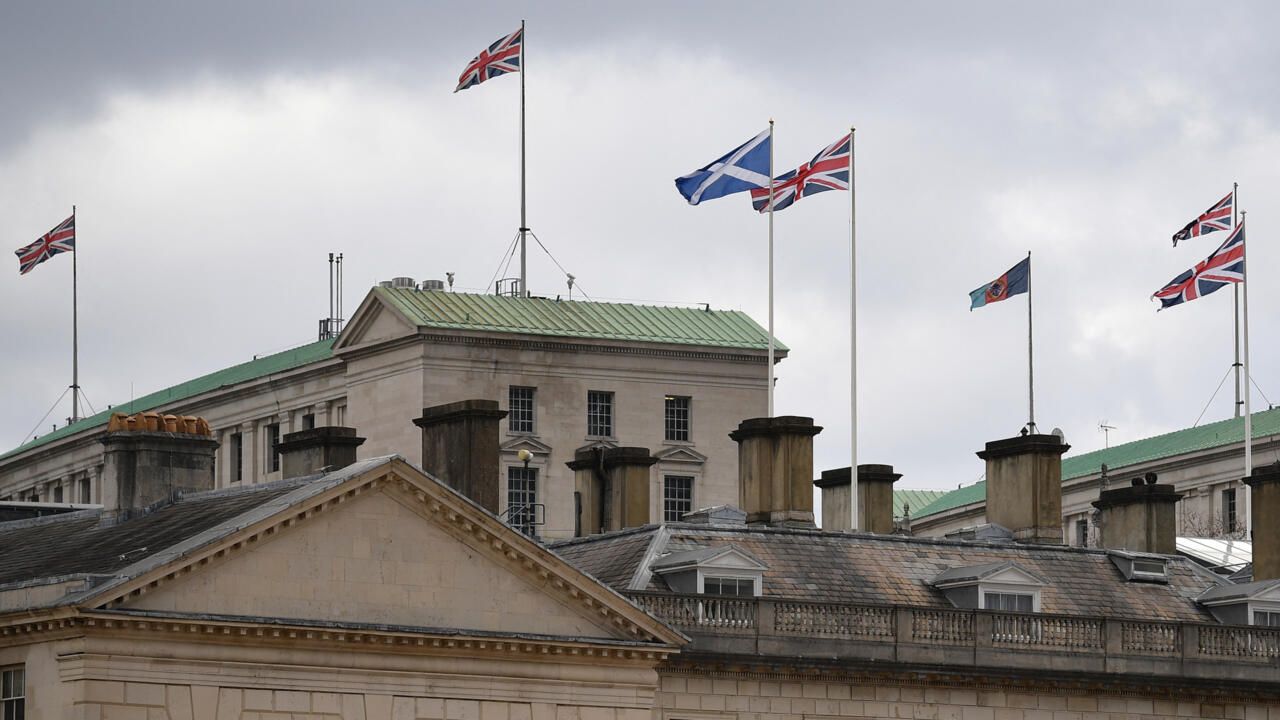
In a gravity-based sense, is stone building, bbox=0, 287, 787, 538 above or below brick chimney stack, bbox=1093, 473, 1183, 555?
above

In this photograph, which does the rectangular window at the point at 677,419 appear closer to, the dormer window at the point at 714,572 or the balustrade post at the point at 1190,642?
the balustrade post at the point at 1190,642

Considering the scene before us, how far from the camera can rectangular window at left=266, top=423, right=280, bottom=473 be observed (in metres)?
146

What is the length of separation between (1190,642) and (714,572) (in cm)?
1028

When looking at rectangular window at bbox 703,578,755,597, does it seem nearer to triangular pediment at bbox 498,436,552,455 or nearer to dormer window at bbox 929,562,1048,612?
dormer window at bbox 929,562,1048,612

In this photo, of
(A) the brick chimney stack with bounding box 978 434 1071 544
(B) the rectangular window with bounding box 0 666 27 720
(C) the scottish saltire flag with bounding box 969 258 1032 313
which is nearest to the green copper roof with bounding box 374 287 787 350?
(C) the scottish saltire flag with bounding box 969 258 1032 313

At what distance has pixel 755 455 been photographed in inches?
2884

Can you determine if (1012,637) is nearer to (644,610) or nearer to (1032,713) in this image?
(1032,713)

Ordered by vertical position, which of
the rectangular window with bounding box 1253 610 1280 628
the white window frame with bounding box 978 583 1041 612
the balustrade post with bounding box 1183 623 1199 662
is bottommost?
the balustrade post with bounding box 1183 623 1199 662

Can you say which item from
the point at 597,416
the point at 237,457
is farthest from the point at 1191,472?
the point at 237,457

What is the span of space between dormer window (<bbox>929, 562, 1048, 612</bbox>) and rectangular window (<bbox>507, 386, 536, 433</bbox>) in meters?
65.6

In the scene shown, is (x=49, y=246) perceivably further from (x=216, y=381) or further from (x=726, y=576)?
(x=726, y=576)

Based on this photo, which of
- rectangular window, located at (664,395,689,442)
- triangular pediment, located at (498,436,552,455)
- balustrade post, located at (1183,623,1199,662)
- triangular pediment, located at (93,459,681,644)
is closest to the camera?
triangular pediment, located at (93,459,681,644)

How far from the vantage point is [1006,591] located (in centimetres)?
6975

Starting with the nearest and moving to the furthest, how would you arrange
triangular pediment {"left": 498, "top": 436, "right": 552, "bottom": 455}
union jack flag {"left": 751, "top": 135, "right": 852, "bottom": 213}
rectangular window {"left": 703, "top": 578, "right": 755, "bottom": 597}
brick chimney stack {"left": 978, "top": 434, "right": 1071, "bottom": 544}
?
rectangular window {"left": 703, "top": 578, "right": 755, "bottom": 597}, brick chimney stack {"left": 978, "top": 434, "right": 1071, "bottom": 544}, union jack flag {"left": 751, "top": 135, "right": 852, "bottom": 213}, triangular pediment {"left": 498, "top": 436, "right": 552, "bottom": 455}
